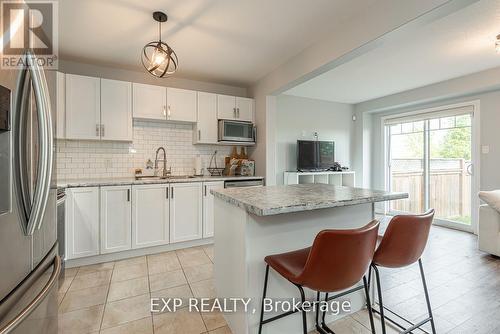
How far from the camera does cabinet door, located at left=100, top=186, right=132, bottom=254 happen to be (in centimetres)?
280

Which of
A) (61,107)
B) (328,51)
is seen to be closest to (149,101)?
(61,107)

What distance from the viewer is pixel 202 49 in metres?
2.90

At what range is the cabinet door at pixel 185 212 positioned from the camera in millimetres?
3170

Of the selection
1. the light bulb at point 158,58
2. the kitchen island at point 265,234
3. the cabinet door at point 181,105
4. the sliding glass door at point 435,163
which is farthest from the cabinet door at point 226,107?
the sliding glass door at point 435,163

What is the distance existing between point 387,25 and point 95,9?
2.54m

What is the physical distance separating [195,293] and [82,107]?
264cm

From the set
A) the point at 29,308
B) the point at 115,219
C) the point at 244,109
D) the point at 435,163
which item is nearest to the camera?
the point at 29,308

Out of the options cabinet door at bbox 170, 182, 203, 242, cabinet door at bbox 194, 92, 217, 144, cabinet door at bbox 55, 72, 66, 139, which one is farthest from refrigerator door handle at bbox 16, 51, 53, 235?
cabinet door at bbox 194, 92, 217, 144

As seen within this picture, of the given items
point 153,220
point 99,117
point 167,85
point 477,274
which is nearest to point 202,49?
point 167,85

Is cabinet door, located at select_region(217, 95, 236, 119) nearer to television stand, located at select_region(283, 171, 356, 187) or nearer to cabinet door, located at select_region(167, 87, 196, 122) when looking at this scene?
cabinet door, located at select_region(167, 87, 196, 122)

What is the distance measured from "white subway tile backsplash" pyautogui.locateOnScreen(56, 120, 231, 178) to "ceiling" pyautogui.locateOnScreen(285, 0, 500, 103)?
225cm

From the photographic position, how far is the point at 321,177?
16.2ft

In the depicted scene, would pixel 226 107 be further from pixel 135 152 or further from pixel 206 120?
pixel 135 152

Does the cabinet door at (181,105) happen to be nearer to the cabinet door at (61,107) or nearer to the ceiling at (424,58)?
the cabinet door at (61,107)
